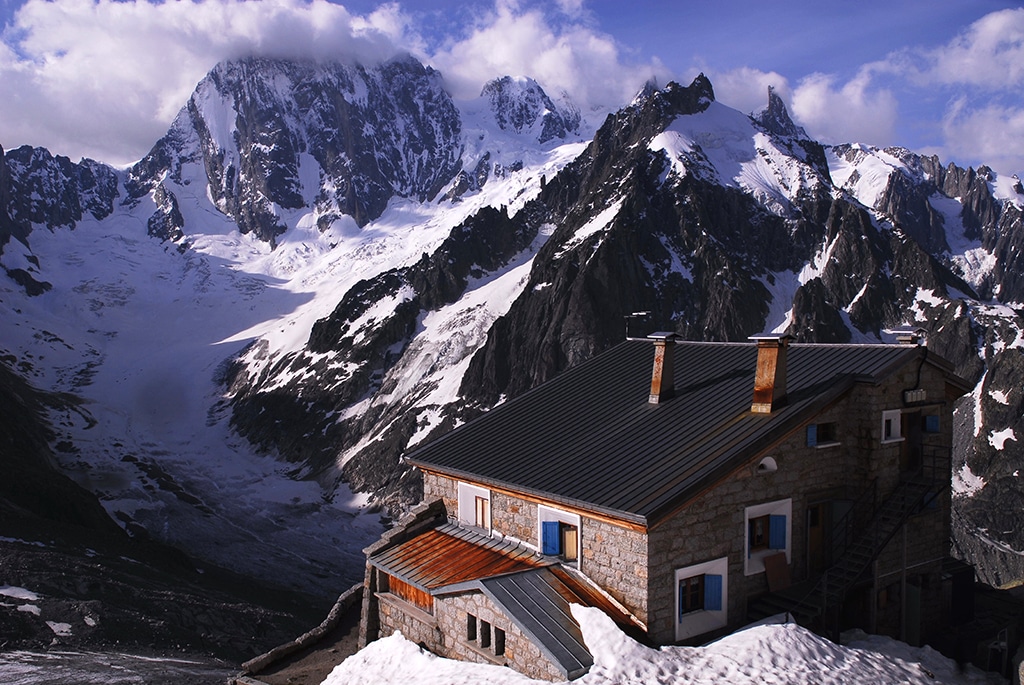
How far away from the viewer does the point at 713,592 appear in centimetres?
1802

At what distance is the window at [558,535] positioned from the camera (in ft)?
62.7

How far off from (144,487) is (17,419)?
1310 cm

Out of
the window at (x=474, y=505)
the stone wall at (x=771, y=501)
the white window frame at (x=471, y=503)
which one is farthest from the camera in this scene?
the window at (x=474, y=505)

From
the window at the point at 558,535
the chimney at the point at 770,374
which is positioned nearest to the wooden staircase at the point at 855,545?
the chimney at the point at 770,374

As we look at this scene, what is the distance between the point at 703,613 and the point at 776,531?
2.77m

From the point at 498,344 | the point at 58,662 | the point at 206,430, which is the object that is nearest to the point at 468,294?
the point at 498,344

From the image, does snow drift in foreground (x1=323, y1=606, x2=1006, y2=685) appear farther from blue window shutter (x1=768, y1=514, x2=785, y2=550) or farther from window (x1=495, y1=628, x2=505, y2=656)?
blue window shutter (x1=768, y1=514, x2=785, y2=550)

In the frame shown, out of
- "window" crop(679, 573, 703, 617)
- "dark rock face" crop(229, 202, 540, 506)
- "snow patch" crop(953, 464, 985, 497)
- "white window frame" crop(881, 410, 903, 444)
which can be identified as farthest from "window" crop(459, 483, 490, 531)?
"snow patch" crop(953, 464, 985, 497)

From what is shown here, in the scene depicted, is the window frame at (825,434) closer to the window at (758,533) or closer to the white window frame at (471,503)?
the window at (758,533)

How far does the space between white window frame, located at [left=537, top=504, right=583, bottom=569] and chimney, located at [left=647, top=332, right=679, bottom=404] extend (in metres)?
4.61

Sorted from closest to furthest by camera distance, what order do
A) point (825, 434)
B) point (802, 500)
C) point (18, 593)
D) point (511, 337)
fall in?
Answer: point (802, 500) → point (825, 434) → point (18, 593) → point (511, 337)

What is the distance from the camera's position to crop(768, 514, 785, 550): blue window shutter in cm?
1917

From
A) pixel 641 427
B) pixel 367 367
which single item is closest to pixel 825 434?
pixel 641 427

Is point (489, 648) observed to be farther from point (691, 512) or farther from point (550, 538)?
point (691, 512)
